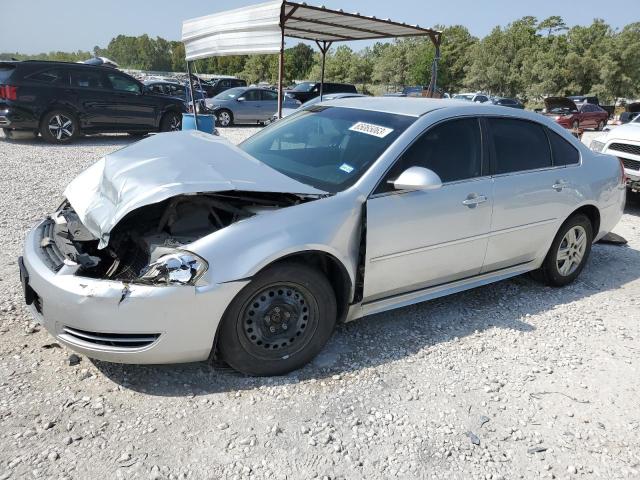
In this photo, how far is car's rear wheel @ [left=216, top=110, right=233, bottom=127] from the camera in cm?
1745

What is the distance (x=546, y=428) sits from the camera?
275cm

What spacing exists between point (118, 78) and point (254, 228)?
11102 millimetres

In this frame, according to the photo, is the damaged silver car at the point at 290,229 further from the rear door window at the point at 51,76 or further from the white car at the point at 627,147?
the rear door window at the point at 51,76

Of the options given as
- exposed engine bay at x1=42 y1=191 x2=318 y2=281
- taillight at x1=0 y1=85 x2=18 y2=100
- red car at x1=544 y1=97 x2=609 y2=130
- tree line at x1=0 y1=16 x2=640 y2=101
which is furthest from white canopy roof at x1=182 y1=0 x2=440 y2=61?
tree line at x1=0 y1=16 x2=640 y2=101

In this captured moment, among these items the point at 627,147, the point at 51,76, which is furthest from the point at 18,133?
the point at 627,147

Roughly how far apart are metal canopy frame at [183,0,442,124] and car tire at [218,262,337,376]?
5.67 meters

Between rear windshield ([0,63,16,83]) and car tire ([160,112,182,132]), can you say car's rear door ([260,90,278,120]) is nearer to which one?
car tire ([160,112,182,132])

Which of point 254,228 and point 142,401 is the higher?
point 254,228

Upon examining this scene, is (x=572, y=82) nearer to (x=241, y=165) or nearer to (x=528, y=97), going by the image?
(x=528, y=97)

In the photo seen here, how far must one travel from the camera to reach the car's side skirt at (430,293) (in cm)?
333

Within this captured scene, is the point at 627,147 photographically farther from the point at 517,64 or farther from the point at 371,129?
the point at 517,64

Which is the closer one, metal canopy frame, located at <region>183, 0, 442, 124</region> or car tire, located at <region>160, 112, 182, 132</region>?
metal canopy frame, located at <region>183, 0, 442, 124</region>

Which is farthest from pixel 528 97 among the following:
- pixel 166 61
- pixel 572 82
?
pixel 166 61

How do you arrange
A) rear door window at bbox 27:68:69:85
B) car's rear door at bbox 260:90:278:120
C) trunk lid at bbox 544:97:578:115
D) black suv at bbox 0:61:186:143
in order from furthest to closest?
trunk lid at bbox 544:97:578:115
car's rear door at bbox 260:90:278:120
rear door window at bbox 27:68:69:85
black suv at bbox 0:61:186:143
